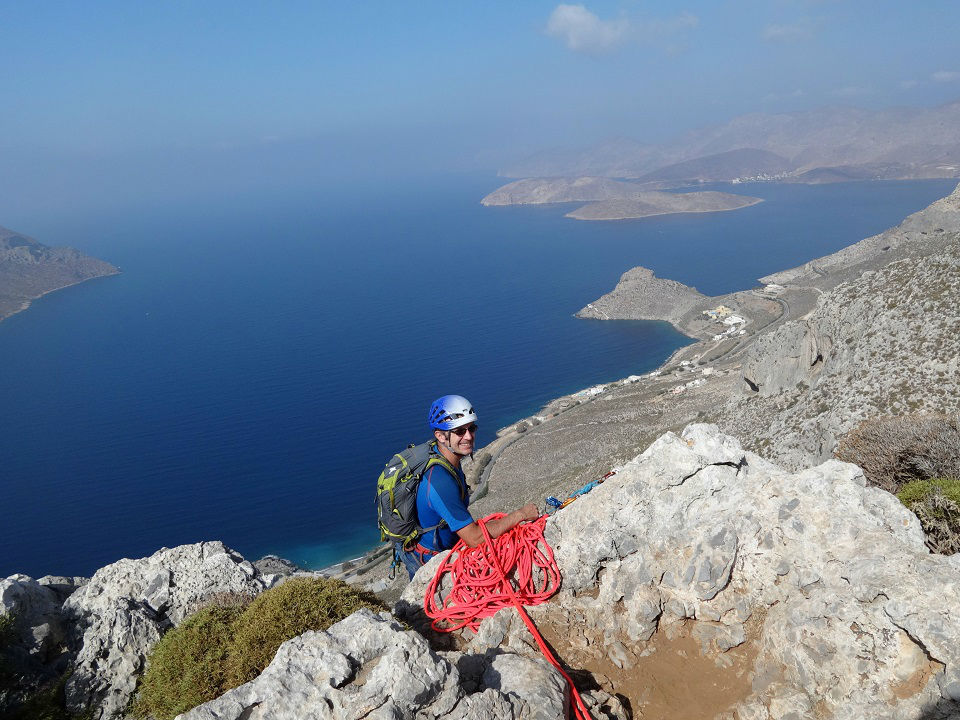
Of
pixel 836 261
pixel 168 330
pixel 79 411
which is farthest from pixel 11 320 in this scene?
pixel 836 261

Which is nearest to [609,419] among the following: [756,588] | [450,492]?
[756,588]

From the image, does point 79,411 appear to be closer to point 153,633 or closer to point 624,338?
point 624,338

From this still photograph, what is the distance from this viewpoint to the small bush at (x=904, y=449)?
15906 millimetres


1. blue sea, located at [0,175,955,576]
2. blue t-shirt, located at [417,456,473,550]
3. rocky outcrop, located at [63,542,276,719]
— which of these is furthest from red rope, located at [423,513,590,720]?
blue sea, located at [0,175,955,576]

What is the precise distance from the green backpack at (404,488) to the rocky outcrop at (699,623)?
64cm

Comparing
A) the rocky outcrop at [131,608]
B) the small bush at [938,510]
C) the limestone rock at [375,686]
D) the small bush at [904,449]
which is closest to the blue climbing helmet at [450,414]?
the limestone rock at [375,686]

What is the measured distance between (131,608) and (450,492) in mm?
6249

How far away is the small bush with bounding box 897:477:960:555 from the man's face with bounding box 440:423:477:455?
6.24 m

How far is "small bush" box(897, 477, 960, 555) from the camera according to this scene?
26.8 ft

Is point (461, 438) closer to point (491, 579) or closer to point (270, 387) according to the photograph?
point (491, 579)

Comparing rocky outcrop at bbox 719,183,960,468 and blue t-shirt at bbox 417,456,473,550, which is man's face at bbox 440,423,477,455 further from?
rocky outcrop at bbox 719,183,960,468

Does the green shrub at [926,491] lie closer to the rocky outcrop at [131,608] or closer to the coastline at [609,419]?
the rocky outcrop at [131,608]

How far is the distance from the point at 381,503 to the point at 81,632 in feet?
18.3

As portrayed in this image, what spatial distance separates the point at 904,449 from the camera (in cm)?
1841
